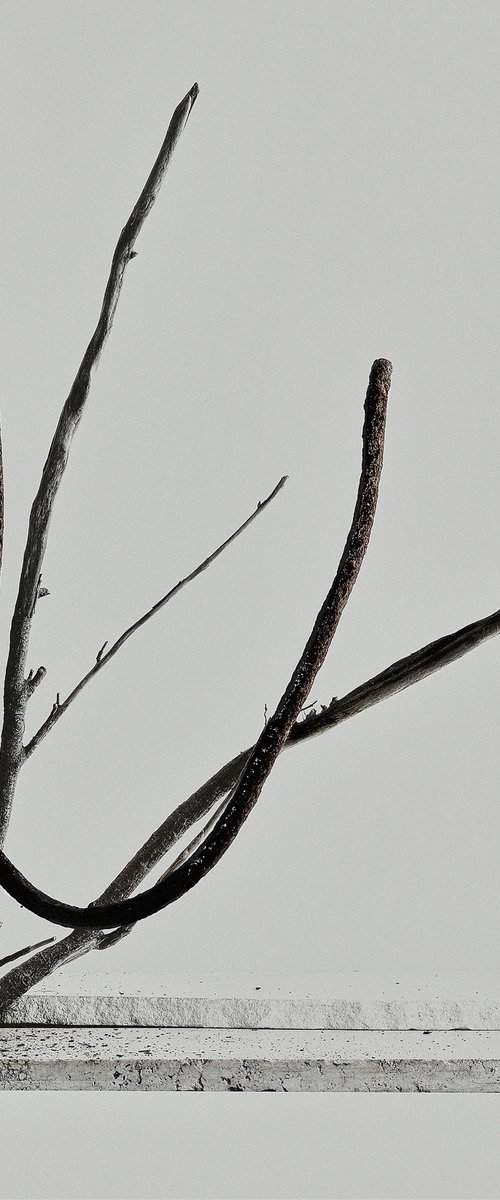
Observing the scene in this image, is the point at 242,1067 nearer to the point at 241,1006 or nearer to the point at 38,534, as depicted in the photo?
the point at 241,1006

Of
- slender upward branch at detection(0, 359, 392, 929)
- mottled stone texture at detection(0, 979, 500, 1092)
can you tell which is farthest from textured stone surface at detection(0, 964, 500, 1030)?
slender upward branch at detection(0, 359, 392, 929)

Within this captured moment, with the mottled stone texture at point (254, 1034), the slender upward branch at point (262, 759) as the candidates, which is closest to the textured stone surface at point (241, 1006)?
the mottled stone texture at point (254, 1034)

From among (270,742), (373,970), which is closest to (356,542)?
(270,742)

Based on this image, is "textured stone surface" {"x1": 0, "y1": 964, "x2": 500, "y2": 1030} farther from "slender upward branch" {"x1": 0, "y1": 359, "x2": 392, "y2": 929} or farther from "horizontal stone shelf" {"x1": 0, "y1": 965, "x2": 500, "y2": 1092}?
"slender upward branch" {"x1": 0, "y1": 359, "x2": 392, "y2": 929}

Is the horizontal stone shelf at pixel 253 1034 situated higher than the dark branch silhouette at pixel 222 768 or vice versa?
the dark branch silhouette at pixel 222 768

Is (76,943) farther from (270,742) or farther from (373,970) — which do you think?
(373,970)

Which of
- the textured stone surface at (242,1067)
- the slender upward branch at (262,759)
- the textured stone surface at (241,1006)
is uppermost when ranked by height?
the slender upward branch at (262,759)

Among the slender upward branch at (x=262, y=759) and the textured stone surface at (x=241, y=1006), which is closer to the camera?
the slender upward branch at (x=262, y=759)

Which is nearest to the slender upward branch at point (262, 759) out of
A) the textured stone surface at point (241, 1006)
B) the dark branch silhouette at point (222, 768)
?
the dark branch silhouette at point (222, 768)

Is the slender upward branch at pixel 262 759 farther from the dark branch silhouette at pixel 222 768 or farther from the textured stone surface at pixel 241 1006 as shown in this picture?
the textured stone surface at pixel 241 1006
